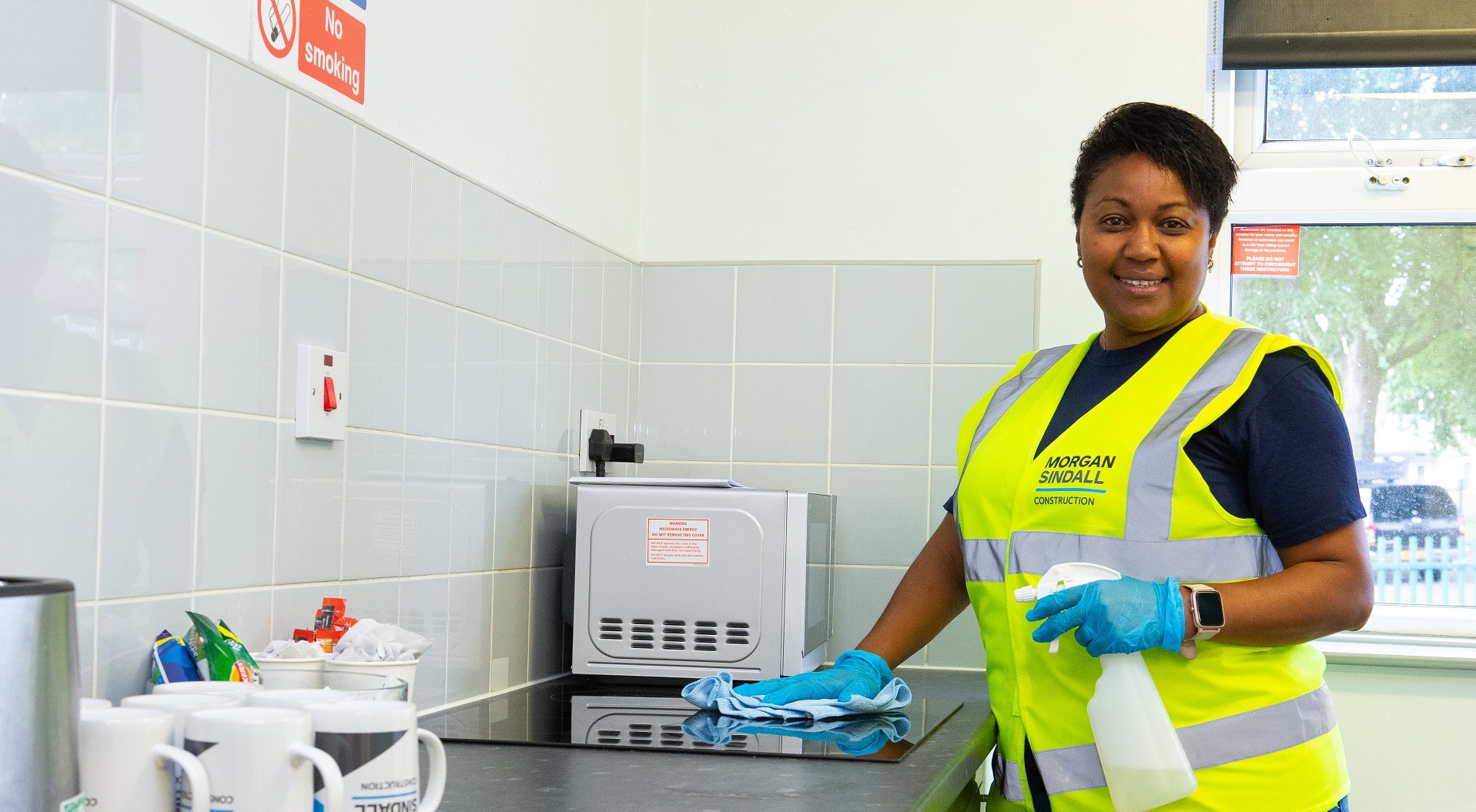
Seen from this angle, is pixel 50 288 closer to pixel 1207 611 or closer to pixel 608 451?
pixel 1207 611

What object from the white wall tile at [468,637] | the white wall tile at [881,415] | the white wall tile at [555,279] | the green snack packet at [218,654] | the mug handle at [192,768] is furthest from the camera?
the white wall tile at [881,415]

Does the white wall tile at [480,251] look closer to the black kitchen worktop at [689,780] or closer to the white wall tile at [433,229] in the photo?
the white wall tile at [433,229]

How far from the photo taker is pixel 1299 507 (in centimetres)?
132

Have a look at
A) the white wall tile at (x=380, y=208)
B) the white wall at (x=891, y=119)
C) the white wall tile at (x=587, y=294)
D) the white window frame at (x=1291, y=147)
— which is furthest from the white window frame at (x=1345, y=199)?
the white wall tile at (x=380, y=208)

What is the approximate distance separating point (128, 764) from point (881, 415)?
176 cm

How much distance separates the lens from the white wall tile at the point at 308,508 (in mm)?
1300

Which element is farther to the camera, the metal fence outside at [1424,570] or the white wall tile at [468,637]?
the metal fence outside at [1424,570]

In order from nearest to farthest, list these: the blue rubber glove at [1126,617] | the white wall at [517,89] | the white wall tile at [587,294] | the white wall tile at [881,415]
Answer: the blue rubber glove at [1126,617]
the white wall at [517,89]
the white wall tile at [587,294]
the white wall tile at [881,415]

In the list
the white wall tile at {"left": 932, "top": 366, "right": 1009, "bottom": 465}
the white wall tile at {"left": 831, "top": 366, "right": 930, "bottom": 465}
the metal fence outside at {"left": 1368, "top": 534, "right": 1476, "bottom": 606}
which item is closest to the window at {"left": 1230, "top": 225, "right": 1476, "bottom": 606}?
the metal fence outside at {"left": 1368, "top": 534, "right": 1476, "bottom": 606}

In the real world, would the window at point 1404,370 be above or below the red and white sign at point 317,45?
below

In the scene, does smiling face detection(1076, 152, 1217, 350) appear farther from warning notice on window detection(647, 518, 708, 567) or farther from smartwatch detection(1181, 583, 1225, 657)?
warning notice on window detection(647, 518, 708, 567)

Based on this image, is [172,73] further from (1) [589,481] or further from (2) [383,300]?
(1) [589,481]

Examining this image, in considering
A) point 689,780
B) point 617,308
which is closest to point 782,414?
point 617,308

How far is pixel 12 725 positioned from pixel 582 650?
131cm
